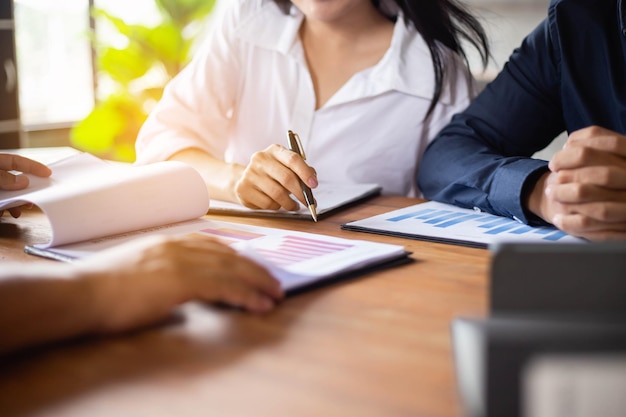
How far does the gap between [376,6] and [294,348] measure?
136 centimetres

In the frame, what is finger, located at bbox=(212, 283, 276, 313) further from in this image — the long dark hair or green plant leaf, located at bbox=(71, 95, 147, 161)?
green plant leaf, located at bbox=(71, 95, 147, 161)

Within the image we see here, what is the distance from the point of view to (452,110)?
5.32 ft

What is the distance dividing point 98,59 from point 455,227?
3.69 m

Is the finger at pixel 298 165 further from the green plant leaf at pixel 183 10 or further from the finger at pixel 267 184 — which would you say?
the green plant leaf at pixel 183 10

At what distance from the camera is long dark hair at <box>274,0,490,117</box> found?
1601 millimetres

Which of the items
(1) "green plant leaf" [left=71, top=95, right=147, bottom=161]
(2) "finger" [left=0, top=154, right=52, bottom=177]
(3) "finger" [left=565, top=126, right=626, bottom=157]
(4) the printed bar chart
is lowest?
(1) "green plant leaf" [left=71, top=95, right=147, bottom=161]

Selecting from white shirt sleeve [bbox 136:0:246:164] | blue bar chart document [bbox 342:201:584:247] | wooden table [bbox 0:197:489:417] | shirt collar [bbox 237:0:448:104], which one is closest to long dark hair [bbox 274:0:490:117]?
shirt collar [bbox 237:0:448:104]

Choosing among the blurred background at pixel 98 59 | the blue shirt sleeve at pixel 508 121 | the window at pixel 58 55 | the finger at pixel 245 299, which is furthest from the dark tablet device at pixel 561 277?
the window at pixel 58 55

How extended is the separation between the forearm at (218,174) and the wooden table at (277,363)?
22.9 inches

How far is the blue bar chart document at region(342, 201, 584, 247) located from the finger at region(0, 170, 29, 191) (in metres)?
0.52

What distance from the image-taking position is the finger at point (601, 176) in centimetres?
87

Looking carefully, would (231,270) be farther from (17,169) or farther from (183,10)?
(183,10)

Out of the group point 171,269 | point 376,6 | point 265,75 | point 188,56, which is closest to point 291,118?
point 265,75

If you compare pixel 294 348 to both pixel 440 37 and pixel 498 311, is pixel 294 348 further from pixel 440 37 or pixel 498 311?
pixel 440 37
